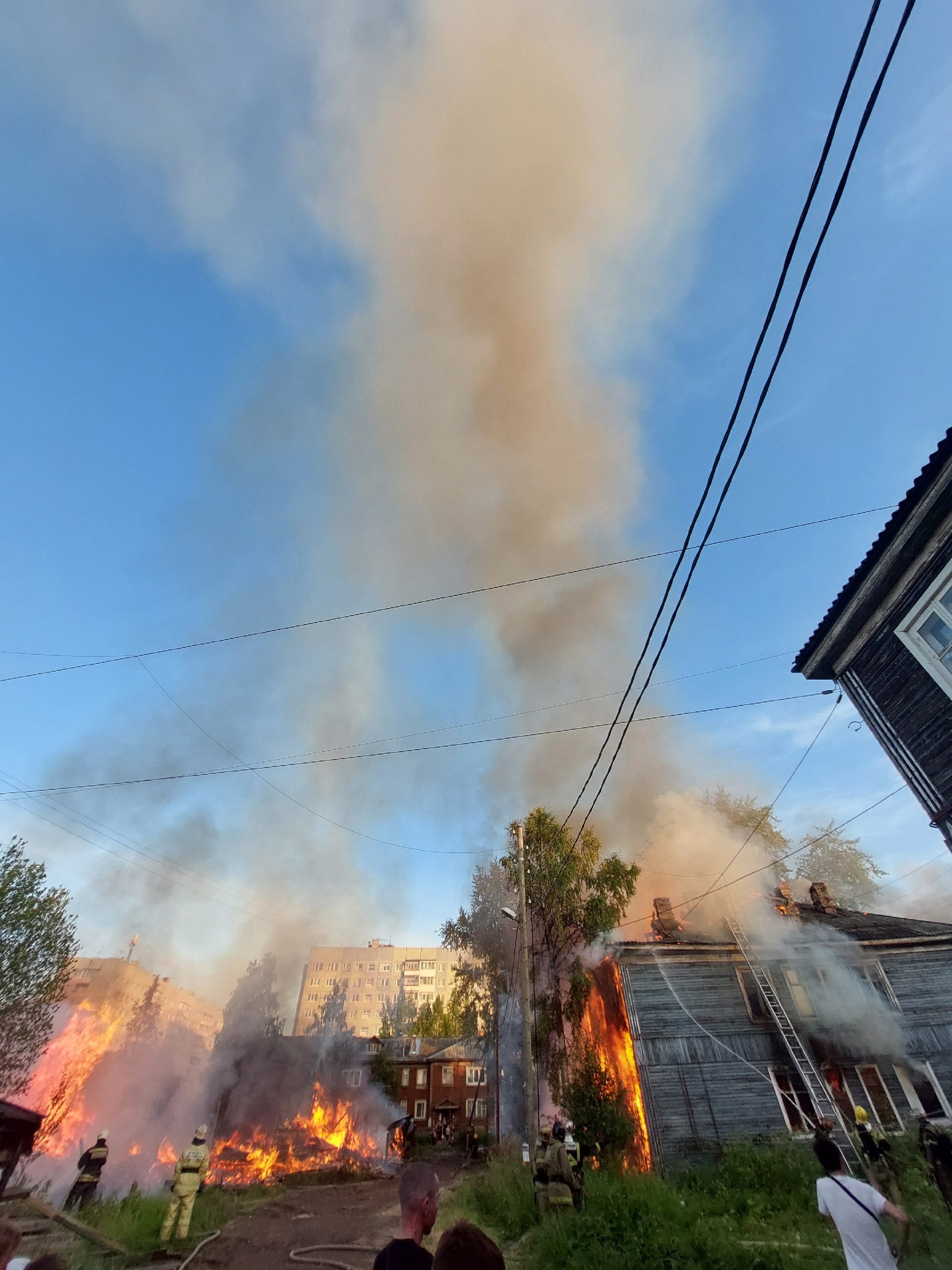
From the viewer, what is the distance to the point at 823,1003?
20047mm

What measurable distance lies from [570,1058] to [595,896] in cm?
610

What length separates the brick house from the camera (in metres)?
48.4

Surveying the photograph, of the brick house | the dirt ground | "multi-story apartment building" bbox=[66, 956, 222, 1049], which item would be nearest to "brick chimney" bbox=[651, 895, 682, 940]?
the dirt ground

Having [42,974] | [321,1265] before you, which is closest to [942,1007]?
[321,1265]

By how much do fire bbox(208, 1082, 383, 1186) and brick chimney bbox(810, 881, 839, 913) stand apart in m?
24.5

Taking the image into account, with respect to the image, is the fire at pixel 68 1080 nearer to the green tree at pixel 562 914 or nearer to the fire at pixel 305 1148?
the fire at pixel 305 1148

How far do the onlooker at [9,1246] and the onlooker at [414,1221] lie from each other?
217cm

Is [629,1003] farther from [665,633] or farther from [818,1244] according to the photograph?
[665,633]

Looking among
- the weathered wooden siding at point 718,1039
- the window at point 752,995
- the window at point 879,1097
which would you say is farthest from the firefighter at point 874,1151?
the window at point 752,995

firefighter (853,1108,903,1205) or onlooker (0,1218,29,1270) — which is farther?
firefighter (853,1108,903,1205)

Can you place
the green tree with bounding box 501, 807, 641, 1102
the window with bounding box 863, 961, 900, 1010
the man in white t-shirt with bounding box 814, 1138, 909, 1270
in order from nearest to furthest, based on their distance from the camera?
1. the man in white t-shirt with bounding box 814, 1138, 909, 1270
2. the window with bounding box 863, 961, 900, 1010
3. the green tree with bounding box 501, 807, 641, 1102

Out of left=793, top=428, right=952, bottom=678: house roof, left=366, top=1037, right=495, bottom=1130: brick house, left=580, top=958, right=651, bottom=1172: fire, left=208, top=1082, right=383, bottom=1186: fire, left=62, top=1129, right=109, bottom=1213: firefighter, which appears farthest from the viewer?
left=366, top=1037, right=495, bottom=1130: brick house

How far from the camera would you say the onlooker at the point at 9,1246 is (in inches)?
134

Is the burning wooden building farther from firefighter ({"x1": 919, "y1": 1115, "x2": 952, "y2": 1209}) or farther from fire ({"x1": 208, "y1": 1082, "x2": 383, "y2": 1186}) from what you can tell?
fire ({"x1": 208, "y1": 1082, "x2": 383, "y2": 1186})
